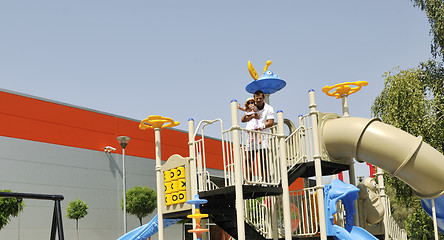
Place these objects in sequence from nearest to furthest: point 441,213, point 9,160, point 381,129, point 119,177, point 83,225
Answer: point 381,129, point 441,213, point 9,160, point 83,225, point 119,177

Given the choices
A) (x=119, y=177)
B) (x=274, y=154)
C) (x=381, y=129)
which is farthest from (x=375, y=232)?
(x=119, y=177)

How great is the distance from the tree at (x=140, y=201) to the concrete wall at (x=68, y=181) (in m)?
1.97

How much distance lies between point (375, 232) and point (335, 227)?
319 cm

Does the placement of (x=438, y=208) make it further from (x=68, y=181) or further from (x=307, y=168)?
(x=68, y=181)

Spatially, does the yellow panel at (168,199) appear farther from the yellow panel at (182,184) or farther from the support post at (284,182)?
the support post at (284,182)

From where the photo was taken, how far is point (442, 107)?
19.8 metres

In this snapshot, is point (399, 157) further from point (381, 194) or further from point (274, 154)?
point (381, 194)

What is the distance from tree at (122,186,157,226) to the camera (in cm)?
2731

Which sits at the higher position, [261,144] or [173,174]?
[261,144]

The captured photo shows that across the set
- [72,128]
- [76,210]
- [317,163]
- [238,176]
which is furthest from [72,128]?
[238,176]

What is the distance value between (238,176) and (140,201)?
18889 mm

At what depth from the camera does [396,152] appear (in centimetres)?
1034

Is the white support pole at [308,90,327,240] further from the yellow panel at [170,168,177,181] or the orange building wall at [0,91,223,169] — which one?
the orange building wall at [0,91,223,169]

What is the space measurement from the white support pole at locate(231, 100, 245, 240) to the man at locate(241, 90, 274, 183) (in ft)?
1.09
